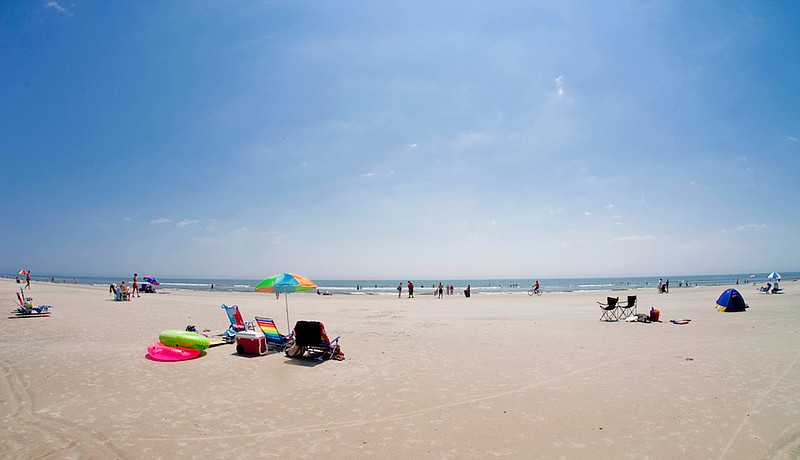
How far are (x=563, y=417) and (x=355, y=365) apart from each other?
4.69 meters

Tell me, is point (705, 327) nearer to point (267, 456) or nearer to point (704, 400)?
point (704, 400)

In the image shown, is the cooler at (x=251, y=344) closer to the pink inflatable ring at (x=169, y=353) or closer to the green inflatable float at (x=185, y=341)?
the green inflatable float at (x=185, y=341)

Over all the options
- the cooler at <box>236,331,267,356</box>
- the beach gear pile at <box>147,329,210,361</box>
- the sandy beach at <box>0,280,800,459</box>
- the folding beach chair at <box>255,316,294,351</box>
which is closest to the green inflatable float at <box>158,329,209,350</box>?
the beach gear pile at <box>147,329,210,361</box>

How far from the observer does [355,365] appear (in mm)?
8609

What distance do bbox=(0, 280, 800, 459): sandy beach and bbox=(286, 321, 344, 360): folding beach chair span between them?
0.41 meters

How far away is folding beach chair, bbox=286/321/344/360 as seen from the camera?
9.05 m

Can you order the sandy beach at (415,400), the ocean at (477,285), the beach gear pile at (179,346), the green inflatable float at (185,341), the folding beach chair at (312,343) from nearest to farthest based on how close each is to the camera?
the sandy beach at (415,400), the folding beach chair at (312,343), the beach gear pile at (179,346), the green inflatable float at (185,341), the ocean at (477,285)

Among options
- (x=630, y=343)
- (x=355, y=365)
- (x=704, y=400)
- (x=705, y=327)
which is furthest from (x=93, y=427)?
(x=705, y=327)

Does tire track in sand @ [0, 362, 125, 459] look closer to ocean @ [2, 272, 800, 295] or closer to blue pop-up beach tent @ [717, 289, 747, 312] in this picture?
ocean @ [2, 272, 800, 295]

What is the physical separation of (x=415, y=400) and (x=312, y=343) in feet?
12.1

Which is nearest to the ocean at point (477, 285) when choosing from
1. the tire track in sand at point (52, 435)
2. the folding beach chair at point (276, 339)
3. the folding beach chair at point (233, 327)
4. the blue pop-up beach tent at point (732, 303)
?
the folding beach chair at point (233, 327)

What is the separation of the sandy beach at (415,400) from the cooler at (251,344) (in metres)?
0.27

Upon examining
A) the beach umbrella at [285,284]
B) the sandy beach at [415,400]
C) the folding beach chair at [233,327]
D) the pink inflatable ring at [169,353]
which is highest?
the beach umbrella at [285,284]

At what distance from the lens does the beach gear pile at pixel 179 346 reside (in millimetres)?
9156
